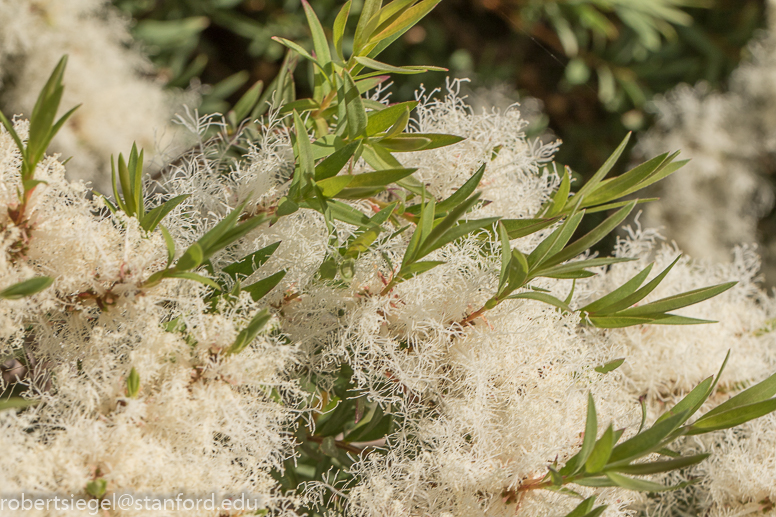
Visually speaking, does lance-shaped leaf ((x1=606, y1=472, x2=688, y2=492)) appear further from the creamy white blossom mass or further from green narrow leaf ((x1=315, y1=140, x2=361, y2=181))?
green narrow leaf ((x1=315, y1=140, x2=361, y2=181))

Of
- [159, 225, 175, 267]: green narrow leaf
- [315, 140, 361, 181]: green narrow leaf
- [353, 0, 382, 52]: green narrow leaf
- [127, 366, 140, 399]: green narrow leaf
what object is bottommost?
[127, 366, 140, 399]: green narrow leaf

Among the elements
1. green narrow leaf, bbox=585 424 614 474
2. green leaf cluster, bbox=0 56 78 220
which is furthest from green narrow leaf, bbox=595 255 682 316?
green leaf cluster, bbox=0 56 78 220

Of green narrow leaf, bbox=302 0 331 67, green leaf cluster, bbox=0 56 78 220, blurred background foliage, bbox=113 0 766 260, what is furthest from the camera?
blurred background foliage, bbox=113 0 766 260

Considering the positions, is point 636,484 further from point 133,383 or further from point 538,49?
point 538,49

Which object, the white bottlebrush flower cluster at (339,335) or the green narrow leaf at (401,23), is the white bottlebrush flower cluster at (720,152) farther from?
the green narrow leaf at (401,23)

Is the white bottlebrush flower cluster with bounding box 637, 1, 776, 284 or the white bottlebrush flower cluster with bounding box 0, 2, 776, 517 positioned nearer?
the white bottlebrush flower cluster with bounding box 0, 2, 776, 517

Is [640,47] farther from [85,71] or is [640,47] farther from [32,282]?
[32,282]

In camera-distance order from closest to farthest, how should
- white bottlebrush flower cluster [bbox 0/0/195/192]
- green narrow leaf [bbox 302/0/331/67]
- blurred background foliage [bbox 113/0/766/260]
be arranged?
green narrow leaf [bbox 302/0/331/67] < white bottlebrush flower cluster [bbox 0/0/195/192] < blurred background foliage [bbox 113/0/766/260]

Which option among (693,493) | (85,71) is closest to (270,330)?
(693,493)
